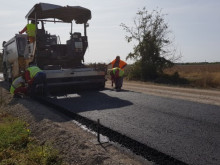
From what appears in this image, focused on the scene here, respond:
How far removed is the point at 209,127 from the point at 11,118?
4.40 m

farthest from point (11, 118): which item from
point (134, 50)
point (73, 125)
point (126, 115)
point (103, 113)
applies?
point (134, 50)

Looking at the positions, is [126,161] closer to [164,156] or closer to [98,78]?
[164,156]

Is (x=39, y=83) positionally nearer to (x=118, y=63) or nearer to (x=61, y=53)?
(x=61, y=53)

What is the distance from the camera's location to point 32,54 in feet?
31.0

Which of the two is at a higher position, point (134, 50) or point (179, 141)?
point (134, 50)

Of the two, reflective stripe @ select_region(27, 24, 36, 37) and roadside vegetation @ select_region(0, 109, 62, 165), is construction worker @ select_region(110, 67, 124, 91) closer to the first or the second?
reflective stripe @ select_region(27, 24, 36, 37)

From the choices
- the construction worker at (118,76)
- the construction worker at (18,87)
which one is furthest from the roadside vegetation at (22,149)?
the construction worker at (118,76)

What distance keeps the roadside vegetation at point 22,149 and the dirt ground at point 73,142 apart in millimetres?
161

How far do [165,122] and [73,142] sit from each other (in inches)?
73.1

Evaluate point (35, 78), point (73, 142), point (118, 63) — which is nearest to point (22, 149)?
point (73, 142)

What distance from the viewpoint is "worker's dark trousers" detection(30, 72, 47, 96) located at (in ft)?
27.2

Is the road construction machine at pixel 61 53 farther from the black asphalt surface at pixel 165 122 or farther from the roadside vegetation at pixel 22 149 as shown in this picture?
the roadside vegetation at pixel 22 149

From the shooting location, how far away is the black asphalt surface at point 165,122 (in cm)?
341

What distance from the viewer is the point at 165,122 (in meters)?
4.80
